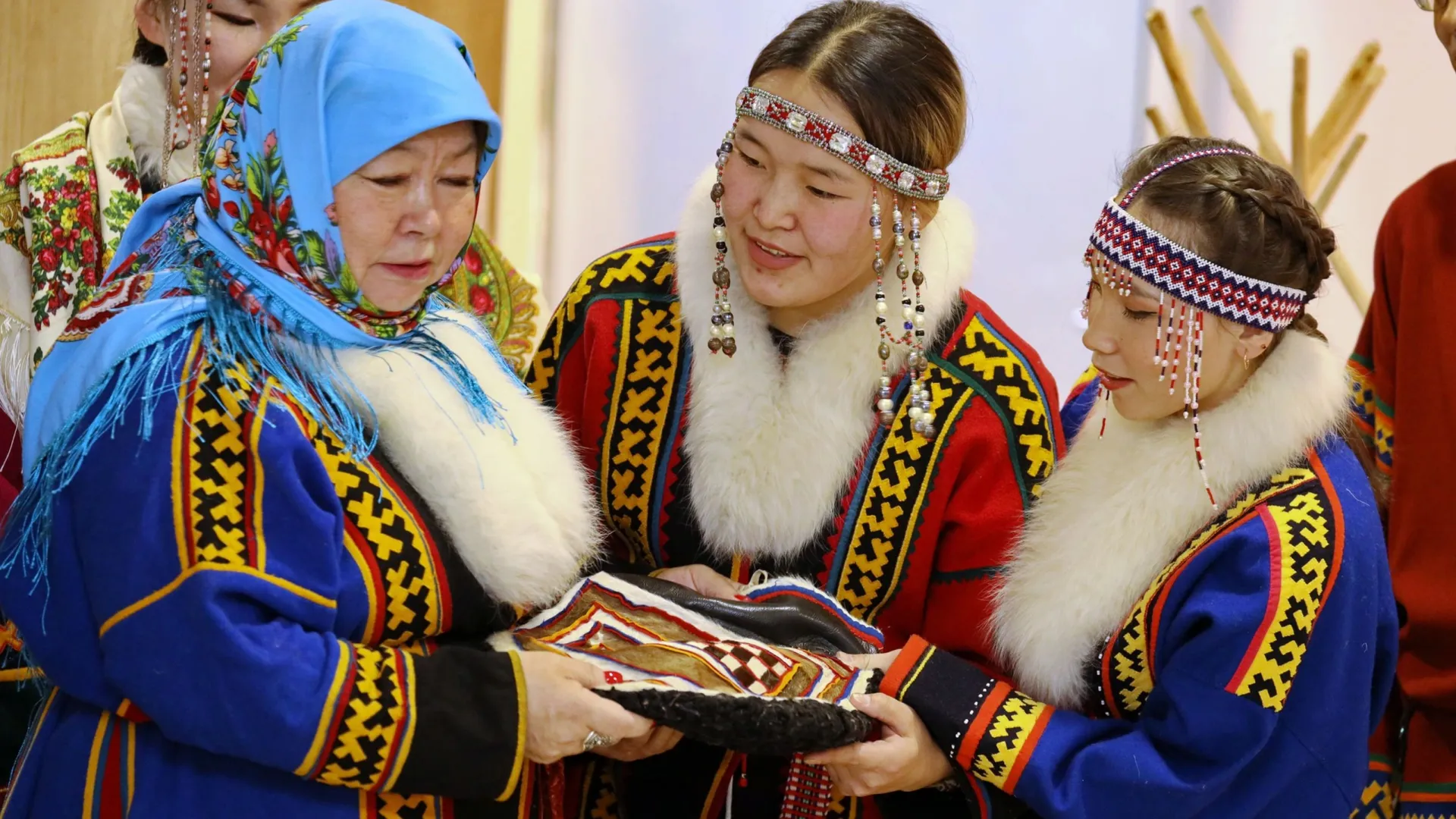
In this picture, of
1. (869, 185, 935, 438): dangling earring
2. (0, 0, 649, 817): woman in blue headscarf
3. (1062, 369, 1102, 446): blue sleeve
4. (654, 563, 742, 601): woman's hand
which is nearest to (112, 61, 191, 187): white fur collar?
(0, 0, 649, 817): woman in blue headscarf

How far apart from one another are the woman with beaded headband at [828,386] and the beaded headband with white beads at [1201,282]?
334 mm

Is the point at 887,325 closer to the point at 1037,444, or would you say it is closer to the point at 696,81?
the point at 1037,444

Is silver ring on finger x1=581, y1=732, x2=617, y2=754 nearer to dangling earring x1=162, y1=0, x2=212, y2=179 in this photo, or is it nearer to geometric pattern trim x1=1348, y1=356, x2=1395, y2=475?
dangling earring x1=162, y1=0, x2=212, y2=179

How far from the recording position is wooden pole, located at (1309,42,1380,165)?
124 inches

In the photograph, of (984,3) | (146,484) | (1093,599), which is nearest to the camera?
(146,484)

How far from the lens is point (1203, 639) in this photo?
179cm

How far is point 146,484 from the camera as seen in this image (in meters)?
1.52

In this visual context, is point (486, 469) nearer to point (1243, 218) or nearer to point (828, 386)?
point (828, 386)

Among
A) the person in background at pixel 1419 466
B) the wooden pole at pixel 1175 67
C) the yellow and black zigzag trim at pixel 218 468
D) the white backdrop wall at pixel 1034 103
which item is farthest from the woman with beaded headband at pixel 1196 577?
the white backdrop wall at pixel 1034 103

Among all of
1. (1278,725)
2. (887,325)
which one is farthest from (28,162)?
(1278,725)

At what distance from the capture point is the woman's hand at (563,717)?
1.73 metres

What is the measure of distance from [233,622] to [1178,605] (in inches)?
45.4

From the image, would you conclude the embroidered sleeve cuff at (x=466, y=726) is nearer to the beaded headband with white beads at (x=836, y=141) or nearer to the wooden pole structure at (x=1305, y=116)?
the beaded headband with white beads at (x=836, y=141)

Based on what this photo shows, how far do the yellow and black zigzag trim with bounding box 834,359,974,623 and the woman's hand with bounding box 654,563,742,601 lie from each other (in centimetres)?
18
